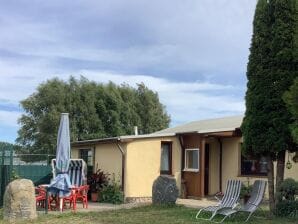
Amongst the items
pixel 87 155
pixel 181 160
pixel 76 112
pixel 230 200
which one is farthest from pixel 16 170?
pixel 76 112

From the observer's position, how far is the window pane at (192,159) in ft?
68.6

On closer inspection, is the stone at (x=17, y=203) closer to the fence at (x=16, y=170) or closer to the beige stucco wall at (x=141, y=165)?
the fence at (x=16, y=170)

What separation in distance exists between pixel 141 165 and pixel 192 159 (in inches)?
89.0

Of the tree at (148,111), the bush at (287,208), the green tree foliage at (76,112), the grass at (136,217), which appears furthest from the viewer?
the tree at (148,111)

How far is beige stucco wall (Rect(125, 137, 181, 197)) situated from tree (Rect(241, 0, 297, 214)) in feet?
21.9

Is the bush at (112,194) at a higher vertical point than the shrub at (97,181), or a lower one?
lower

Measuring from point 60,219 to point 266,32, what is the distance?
23.0ft

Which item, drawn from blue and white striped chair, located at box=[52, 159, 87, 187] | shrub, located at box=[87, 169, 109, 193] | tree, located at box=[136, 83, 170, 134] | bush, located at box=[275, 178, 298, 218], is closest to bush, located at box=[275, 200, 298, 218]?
bush, located at box=[275, 178, 298, 218]

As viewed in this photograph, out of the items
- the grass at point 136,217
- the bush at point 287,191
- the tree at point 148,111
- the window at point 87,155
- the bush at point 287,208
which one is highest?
the tree at point 148,111

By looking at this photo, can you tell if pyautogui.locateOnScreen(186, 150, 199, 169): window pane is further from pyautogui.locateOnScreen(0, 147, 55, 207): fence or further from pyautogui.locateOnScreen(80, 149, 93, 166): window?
pyautogui.locateOnScreen(0, 147, 55, 207): fence

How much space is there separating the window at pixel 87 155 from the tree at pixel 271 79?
32.0 ft

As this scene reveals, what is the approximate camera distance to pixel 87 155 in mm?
22984

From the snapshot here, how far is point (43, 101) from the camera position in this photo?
4409cm

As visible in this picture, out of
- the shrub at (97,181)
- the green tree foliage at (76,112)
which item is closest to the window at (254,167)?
the shrub at (97,181)
